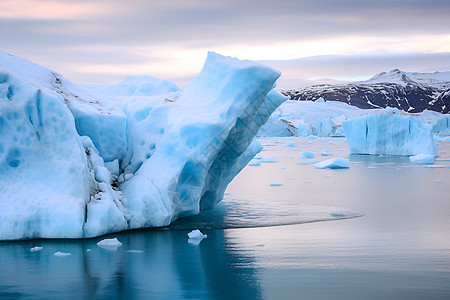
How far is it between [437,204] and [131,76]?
6719 millimetres

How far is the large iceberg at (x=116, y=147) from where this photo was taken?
6.05 meters

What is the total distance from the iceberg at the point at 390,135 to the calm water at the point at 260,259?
1299cm

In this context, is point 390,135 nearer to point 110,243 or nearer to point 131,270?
point 110,243

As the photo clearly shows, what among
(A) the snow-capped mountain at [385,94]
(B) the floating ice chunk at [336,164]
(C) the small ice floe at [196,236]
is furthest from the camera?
(A) the snow-capped mountain at [385,94]

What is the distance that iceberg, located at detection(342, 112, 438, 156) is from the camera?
2128 cm

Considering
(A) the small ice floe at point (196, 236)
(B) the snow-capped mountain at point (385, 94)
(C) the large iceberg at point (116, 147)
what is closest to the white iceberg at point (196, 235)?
(A) the small ice floe at point (196, 236)

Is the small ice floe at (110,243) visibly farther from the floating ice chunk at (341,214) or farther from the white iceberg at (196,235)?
the floating ice chunk at (341,214)

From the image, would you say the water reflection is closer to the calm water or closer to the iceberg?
the calm water

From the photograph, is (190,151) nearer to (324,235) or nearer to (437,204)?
(324,235)

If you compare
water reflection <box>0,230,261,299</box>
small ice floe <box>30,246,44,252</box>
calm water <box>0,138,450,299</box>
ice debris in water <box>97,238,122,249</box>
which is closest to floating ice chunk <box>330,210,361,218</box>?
calm water <box>0,138,450,299</box>

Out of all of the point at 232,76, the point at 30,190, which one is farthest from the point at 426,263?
the point at 30,190

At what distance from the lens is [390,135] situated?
22.6 meters

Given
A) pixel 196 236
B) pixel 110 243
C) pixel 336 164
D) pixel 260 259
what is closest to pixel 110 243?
pixel 110 243

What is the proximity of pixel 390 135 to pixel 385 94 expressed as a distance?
84.3m
